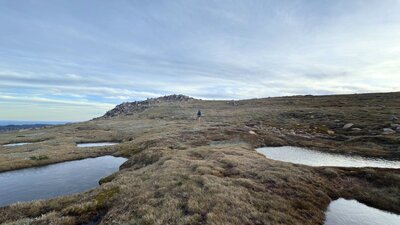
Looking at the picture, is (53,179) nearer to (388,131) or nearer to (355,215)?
(355,215)

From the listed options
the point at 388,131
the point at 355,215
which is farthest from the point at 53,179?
the point at 388,131

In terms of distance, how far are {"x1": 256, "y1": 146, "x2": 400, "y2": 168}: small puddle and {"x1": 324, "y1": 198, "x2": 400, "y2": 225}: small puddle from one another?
1196 centimetres

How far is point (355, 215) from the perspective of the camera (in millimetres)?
18297

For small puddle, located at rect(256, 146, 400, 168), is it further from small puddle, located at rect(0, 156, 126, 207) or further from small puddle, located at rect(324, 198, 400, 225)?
small puddle, located at rect(0, 156, 126, 207)

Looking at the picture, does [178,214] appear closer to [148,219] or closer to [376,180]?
[148,219]

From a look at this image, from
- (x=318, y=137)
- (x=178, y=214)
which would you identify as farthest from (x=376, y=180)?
(x=318, y=137)

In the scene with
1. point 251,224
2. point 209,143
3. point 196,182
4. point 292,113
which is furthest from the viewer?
point 292,113

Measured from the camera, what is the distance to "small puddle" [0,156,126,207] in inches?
1045

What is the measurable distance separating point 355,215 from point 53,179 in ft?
104

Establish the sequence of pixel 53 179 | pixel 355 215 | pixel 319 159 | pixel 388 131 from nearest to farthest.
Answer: pixel 355 215 → pixel 53 179 → pixel 319 159 → pixel 388 131

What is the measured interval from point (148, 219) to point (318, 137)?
158 ft

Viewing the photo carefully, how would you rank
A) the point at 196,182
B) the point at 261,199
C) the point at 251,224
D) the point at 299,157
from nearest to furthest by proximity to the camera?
the point at 251,224 → the point at 261,199 → the point at 196,182 → the point at 299,157

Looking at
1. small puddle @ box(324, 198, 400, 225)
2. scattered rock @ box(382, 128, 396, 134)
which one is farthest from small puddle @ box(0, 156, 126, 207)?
scattered rock @ box(382, 128, 396, 134)

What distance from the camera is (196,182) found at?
22.2m
